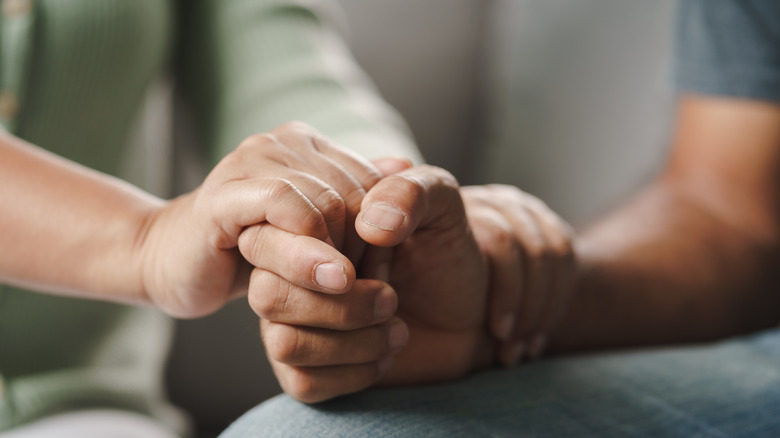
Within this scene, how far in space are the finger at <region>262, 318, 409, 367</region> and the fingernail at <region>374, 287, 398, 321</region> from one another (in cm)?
2

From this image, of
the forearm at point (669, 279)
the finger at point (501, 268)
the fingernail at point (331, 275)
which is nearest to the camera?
the fingernail at point (331, 275)

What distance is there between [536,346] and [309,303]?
0.23 meters

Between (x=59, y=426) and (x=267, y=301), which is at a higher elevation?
(x=267, y=301)

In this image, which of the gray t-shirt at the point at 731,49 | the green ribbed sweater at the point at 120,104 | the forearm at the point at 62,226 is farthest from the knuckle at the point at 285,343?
the gray t-shirt at the point at 731,49

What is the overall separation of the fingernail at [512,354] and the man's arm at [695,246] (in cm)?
7

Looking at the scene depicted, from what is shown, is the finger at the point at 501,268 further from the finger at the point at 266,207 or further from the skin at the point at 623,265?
the finger at the point at 266,207

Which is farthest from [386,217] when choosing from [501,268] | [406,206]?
[501,268]

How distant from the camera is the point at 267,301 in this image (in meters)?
0.30

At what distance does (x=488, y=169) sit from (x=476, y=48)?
263mm

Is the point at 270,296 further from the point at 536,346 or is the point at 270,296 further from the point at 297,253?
the point at 536,346

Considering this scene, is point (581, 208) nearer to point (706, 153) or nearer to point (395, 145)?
point (706, 153)

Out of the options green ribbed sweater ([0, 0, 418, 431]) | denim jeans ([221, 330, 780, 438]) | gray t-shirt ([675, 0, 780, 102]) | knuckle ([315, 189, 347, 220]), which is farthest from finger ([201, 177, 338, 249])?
gray t-shirt ([675, 0, 780, 102])

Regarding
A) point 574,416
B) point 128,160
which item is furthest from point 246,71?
point 574,416

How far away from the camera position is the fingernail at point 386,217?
0.29m
